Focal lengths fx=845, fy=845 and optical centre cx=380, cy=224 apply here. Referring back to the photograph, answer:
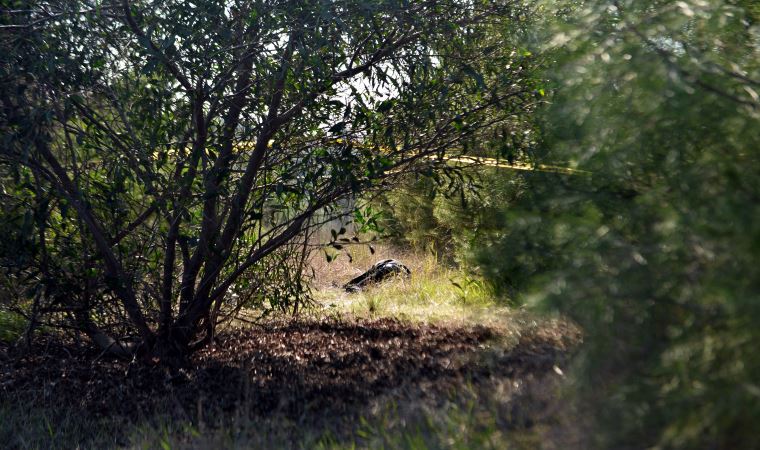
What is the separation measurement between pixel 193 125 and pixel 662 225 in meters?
3.96

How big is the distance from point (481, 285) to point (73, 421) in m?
3.96

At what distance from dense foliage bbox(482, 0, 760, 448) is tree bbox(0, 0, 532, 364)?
7.70 ft

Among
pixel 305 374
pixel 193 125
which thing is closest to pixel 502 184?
pixel 305 374

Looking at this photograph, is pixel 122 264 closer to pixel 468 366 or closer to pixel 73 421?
pixel 73 421

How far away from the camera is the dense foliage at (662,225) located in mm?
2455

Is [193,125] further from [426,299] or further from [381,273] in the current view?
[381,273]

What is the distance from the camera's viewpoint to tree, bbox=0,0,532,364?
18.0 feet

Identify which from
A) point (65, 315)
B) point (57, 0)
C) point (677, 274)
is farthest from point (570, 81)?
point (65, 315)

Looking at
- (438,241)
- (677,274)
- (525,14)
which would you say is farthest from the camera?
(438,241)

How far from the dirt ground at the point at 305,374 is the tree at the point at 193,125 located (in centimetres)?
39

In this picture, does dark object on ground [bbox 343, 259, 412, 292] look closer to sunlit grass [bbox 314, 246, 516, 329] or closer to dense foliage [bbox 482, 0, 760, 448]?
sunlit grass [bbox 314, 246, 516, 329]

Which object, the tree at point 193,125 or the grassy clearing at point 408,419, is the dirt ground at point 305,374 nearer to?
the grassy clearing at point 408,419

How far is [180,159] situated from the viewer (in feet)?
18.9

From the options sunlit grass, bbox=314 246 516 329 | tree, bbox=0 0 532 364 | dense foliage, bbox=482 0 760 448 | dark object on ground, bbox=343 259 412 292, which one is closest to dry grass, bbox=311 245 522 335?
sunlit grass, bbox=314 246 516 329
